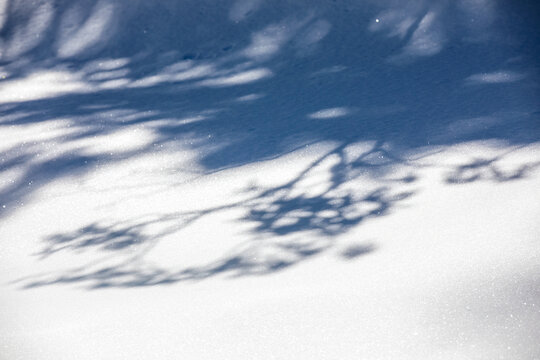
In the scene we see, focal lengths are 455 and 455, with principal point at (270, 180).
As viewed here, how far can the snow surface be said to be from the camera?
8.29 feet

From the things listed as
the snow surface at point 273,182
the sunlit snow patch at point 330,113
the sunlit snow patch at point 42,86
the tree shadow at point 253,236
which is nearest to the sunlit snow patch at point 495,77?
the snow surface at point 273,182

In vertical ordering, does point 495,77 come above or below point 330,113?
below

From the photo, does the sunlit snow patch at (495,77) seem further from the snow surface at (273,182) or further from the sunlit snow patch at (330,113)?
the sunlit snow patch at (330,113)

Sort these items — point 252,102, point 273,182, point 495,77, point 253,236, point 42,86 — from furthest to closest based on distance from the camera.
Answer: point 42,86
point 252,102
point 495,77
point 273,182
point 253,236

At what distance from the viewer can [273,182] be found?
3762mm

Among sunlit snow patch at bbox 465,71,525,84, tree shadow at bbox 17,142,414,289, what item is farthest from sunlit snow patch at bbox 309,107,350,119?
sunlit snow patch at bbox 465,71,525,84

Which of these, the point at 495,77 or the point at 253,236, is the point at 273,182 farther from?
the point at 495,77

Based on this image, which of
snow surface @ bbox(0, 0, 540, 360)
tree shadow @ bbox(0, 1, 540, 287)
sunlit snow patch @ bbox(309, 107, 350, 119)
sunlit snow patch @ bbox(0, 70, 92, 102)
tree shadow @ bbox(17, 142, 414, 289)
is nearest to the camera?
snow surface @ bbox(0, 0, 540, 360)

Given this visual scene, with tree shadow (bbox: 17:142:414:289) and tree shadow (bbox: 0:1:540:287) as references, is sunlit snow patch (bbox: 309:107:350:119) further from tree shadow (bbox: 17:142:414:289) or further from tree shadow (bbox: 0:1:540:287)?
tree shadow (bbox: 17:142:414:289)

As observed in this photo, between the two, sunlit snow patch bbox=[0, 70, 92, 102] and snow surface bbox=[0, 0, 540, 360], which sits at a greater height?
sunlit snow patch bbox=[0, 70, 92, 102]

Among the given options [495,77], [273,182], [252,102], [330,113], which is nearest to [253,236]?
[273,182]

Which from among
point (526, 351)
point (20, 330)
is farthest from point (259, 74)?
point (526, 351)

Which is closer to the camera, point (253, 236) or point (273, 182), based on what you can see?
point (253, 236)

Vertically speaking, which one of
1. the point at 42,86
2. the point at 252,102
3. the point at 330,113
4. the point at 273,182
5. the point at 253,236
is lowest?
the point at 253,236
